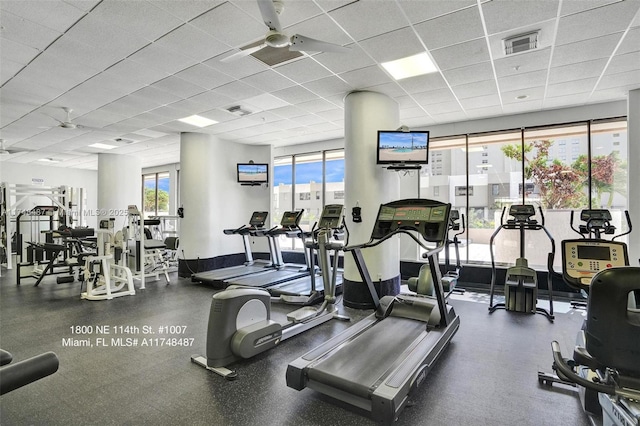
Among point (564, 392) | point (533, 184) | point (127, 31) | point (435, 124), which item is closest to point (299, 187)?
point (435, 124)

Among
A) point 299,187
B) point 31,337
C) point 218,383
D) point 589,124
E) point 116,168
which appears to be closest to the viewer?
point 218,383

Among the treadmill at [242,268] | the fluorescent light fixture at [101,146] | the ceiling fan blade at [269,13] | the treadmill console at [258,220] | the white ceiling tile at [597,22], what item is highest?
the fluorescent light fixture at [101,146]

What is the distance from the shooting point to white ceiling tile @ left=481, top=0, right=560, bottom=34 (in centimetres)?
302

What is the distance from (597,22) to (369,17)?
2.28 meters

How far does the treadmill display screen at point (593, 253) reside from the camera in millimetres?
3504

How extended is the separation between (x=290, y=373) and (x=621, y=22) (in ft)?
15.1

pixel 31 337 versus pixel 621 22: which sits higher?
pixel 621 22

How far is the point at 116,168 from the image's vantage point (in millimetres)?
10492

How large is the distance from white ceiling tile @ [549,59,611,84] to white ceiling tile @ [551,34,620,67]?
0.47 ft

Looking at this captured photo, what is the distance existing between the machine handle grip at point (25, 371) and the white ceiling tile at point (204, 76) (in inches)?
162

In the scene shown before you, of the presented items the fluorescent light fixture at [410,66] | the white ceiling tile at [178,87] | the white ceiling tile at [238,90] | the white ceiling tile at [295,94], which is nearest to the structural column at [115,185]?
the white ceiling tile at [178,87]

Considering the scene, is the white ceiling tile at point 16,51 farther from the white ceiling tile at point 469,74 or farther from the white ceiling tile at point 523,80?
the white ceiling tile at point 523,80

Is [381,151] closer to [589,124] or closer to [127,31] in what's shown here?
[127,31]

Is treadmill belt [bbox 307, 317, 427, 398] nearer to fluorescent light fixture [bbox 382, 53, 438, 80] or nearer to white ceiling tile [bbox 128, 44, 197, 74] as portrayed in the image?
fluorescent light fixture [bbox 382, 53, 438, 80]
